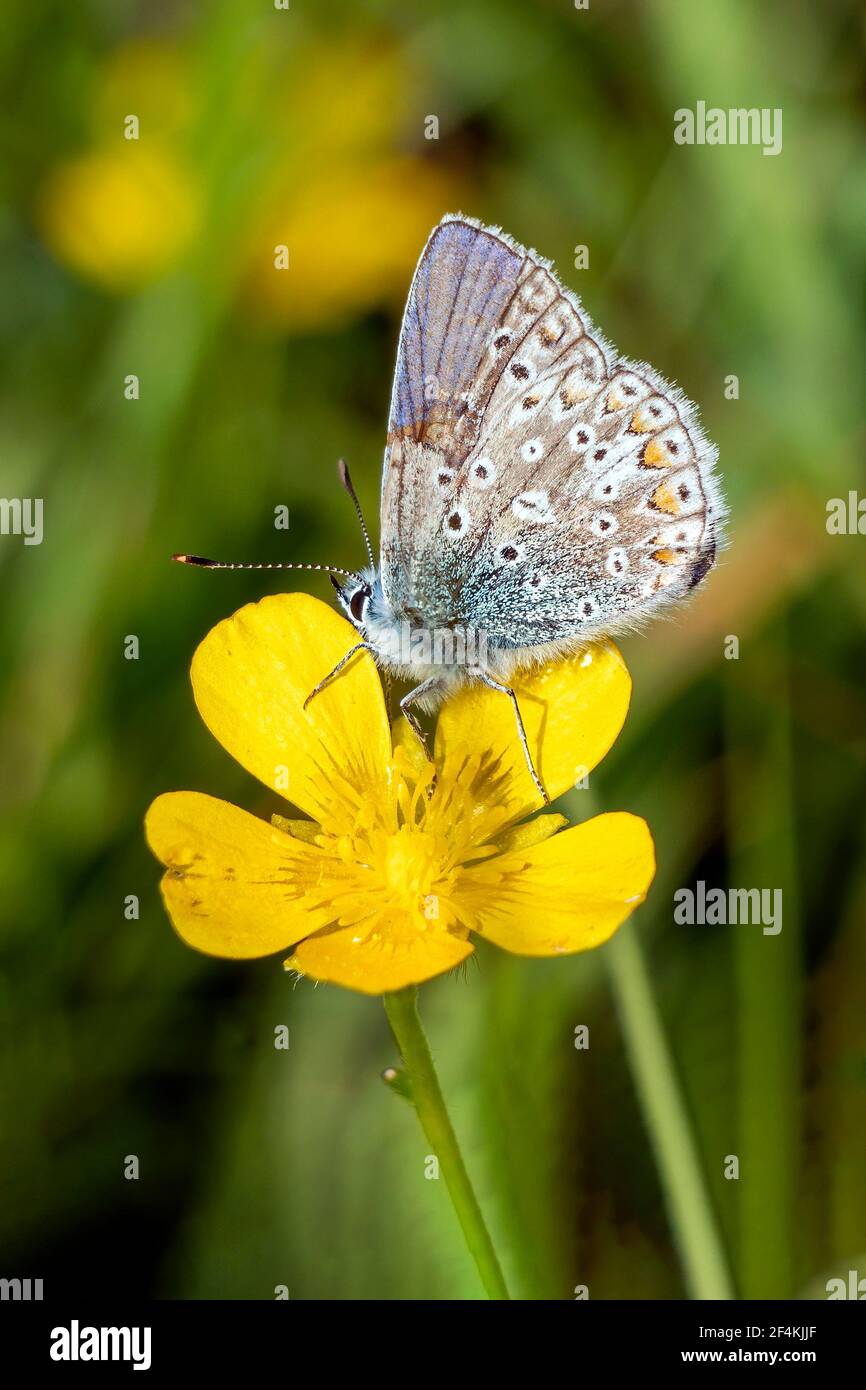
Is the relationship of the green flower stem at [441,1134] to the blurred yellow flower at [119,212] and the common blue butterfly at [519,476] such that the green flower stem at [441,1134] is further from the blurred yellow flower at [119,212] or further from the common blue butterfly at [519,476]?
the blurred yellow flower at [119,212]

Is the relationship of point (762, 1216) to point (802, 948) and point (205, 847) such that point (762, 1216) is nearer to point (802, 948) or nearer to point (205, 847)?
point (802, 948)

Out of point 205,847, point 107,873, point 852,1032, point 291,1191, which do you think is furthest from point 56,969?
point 852,1032

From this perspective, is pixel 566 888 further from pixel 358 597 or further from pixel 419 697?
pixel 358 597

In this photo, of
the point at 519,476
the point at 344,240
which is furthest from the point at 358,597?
the point at 344,240

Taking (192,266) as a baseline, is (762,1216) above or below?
below

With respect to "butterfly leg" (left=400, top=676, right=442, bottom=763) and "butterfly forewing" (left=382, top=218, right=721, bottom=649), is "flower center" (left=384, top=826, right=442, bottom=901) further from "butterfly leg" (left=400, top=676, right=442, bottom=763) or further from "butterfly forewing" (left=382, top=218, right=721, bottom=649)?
"butterfly forewing" (left=382, top=218, right=721, bottom=649)

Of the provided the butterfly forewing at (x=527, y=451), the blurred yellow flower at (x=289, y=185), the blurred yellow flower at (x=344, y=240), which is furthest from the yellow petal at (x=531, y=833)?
the blurred yellow flower at (x=344, y=240)
